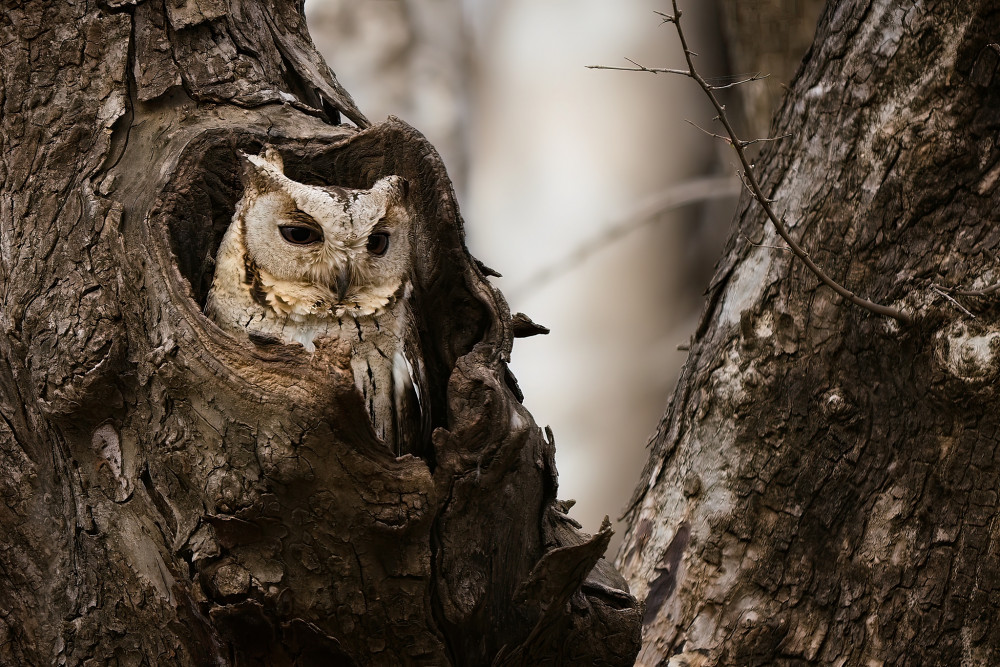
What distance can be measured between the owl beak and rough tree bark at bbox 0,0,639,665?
21cm

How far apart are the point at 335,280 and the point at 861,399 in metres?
1.17

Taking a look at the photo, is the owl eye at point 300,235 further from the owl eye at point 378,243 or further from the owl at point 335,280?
the owl eye at point 378,243

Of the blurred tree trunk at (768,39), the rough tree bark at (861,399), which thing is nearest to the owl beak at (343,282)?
the rough tree bark at (861,399)

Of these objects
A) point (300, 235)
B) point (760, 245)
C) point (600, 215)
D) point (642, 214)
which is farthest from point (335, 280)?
point (600, 215)

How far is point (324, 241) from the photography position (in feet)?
7.04

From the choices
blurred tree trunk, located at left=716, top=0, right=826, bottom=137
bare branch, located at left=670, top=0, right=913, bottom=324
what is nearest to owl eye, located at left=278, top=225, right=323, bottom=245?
bare branch, located at left=670, top=0, right=913, bottom=324

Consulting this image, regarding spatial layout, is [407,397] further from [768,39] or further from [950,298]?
[768,39]

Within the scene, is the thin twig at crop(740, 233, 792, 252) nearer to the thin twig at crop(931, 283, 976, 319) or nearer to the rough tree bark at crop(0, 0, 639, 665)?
the thin twig at crop(931, 283, 976, 319)

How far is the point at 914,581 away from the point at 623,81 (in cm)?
333

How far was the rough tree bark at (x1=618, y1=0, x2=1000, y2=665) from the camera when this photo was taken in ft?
6.05

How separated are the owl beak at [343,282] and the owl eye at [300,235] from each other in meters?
0.09

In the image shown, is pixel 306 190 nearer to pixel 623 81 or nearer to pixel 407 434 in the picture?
pixel 407 434

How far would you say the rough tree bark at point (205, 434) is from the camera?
1.54 m

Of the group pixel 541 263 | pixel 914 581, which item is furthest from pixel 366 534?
pixel 541 263
